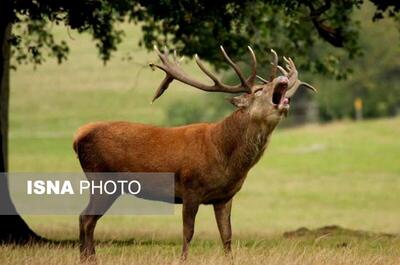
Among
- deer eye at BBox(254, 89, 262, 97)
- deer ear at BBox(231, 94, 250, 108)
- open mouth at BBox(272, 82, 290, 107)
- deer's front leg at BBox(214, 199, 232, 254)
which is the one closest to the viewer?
open mouth at BBox(272, 82, 290, 107)

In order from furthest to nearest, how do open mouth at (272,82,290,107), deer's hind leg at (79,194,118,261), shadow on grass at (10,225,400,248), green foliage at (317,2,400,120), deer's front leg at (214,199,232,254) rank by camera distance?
green foliage at (317,2,400,120)
shadow on grass at (10,225,400,248)
deer's hind leg at (79,194,118,261)
deer's front leg at (214,199,232,254)
open mouth at (272,82,290,107)

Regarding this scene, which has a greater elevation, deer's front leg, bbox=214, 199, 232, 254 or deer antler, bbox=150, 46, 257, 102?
deer antler, bbox=150, 46, 257, 102

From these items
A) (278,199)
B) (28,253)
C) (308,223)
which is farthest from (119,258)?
(278,199)

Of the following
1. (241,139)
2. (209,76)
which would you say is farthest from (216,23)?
(241,139)

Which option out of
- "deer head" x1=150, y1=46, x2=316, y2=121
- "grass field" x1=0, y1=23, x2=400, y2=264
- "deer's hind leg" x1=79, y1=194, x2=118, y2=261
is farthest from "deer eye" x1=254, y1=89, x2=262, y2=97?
"deer's hind leg" x1=79, y1=194, x2=118, y2=261

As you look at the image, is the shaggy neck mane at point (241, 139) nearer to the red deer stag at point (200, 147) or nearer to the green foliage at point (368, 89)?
the red deer stag at point (200, 147)

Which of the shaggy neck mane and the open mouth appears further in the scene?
the shaggy neck mane

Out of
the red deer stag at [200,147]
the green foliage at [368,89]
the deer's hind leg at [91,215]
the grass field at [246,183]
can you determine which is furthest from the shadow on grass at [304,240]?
the green foliage at [368,89]

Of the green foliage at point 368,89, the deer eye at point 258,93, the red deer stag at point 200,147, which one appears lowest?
the green foliage at point 368,89

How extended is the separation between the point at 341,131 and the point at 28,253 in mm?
50756

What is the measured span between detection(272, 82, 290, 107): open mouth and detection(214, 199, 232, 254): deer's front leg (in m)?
1.34

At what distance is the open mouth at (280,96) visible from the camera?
467 inches

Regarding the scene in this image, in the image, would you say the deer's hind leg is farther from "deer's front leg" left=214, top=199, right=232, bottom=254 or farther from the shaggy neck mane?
the shaggy neck mane

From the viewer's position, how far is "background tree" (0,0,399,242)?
16.0 m
